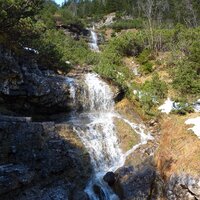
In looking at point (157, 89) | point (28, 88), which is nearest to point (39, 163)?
point (28, 88)

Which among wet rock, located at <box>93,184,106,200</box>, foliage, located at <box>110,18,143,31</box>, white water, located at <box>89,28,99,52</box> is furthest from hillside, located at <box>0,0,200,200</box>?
foliage, located at <box>110,18,143,31</box>

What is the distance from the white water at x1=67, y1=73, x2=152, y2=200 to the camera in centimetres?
1883

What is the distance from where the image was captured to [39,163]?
682 inches

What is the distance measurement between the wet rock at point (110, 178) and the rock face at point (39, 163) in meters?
1.09

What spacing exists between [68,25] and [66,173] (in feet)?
116

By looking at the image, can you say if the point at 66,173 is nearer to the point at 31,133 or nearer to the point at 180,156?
the point at 31,133

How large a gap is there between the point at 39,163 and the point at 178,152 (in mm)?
7534

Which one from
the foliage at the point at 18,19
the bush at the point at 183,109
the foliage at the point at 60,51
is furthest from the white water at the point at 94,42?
the bush at the point at 183,109

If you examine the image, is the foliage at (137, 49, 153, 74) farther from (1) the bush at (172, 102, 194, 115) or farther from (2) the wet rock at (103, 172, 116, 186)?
(2) the wet rock at (103, 172, 116, 186)

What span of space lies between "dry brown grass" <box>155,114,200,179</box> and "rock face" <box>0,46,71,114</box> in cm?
814

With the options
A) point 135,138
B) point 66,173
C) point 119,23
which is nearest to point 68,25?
point 119,23

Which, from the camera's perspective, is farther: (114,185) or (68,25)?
(68,25)

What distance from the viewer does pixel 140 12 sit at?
7119 centimetres

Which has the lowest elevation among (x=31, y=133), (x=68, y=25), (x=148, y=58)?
(x=31, y=133)
